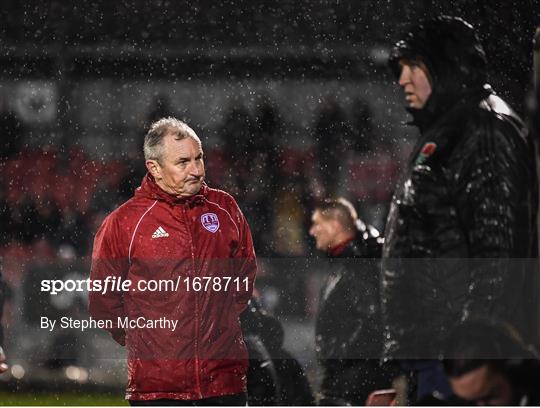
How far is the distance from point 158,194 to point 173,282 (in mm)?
247

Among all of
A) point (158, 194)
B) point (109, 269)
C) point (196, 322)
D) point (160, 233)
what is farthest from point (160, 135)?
point (196, 322)

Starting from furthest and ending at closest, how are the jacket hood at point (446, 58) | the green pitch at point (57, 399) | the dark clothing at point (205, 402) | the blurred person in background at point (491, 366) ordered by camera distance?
the green pitch at point (57, 399) → the dark clothing at point (205, 402) → the jacket hood at point (446, 58) → the blurred person in background at point (491, 366)

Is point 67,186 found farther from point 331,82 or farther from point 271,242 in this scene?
point 331,82

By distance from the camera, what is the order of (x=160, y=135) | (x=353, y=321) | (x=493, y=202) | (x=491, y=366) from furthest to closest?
(x=353, y=321)
(x=160, y=135)
(x=493, y=202)
(x=491, y=366)

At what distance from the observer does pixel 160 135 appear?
2.93 meters

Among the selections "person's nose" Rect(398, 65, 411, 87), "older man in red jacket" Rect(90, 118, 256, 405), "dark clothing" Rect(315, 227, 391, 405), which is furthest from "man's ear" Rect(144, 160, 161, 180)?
"person's nose" Rect(398, 65, 411, 87)

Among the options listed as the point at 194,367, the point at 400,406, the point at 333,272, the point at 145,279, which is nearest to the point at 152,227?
the point at 145,279

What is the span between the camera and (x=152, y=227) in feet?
9.37

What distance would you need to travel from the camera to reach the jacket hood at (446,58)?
102 inches

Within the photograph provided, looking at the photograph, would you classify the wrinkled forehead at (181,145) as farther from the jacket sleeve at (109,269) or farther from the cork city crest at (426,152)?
the cork city crest at (426,152)

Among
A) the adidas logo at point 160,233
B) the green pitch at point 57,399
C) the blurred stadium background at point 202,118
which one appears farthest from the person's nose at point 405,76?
the green pitch at point 57,399

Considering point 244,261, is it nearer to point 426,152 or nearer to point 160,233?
point 160,233

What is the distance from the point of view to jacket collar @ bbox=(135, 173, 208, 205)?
9.36 feet

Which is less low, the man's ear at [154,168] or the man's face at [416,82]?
the man's face at [416,82]
